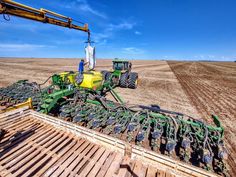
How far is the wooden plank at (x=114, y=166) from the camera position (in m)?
2.51

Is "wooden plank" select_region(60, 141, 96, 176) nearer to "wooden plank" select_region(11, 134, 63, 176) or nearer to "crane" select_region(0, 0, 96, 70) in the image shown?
"wooden plank" select_region(11, 134, 63, 176)

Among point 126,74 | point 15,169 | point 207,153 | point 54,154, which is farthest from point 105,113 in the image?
point 126,74

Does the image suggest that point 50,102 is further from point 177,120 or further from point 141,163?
point 177,120

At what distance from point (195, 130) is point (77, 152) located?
3285 mm

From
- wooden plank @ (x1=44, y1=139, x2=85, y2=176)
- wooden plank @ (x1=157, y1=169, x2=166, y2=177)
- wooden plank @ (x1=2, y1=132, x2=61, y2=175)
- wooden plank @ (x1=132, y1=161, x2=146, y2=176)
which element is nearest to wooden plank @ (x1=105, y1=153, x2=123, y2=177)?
wooden plank @ (x1=132, y1=161, x2=146, y2=176)

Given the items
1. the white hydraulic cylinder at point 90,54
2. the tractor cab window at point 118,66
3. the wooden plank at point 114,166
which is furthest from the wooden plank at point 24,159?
the tractor cab window at point 118,66

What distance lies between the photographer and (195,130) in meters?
3.71

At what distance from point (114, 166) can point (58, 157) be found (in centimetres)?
126

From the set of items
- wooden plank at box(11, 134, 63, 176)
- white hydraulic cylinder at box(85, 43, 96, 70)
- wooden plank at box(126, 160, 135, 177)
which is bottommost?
wooden plank at box(126, 160, 135, 177)

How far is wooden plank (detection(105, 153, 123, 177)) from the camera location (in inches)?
98.9

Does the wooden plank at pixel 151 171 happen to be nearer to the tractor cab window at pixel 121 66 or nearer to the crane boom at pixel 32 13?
the crane boom at pixel 32 13

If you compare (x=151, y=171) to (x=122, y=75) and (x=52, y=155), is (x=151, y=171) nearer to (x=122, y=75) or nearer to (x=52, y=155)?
(x=52, y=155)

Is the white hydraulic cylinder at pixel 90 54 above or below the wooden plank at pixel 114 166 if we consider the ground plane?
above

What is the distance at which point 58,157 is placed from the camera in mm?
2826
